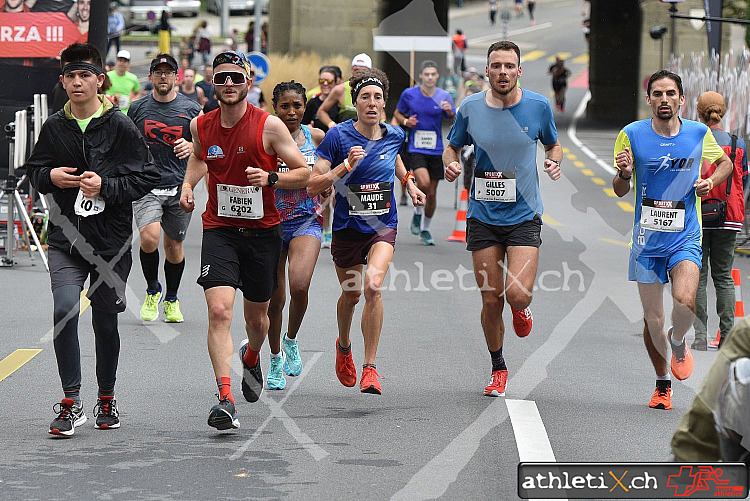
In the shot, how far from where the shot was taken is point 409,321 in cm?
1150

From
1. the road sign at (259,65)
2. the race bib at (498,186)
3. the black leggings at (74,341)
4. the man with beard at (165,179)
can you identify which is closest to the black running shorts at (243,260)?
the black leggings at (74,341)

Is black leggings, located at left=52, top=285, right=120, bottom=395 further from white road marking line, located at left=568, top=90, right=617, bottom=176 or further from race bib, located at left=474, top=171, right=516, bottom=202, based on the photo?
white road marking line, located at left=568, top=90, right=617, bottom=176

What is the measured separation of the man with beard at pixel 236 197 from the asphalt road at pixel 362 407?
1.75 feet

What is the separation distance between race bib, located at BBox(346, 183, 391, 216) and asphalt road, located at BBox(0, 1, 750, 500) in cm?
114

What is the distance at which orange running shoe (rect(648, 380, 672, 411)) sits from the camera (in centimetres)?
817

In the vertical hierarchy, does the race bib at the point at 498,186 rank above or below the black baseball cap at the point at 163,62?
below

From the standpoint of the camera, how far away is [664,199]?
26.6ft

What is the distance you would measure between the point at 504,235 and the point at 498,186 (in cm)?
A: 31

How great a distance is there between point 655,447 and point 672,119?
2.10m

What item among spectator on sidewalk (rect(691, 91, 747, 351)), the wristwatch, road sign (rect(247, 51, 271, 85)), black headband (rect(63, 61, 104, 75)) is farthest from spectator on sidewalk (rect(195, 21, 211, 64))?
the wristwatch

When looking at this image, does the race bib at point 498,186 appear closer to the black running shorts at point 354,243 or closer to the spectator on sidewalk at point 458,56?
the black running shorts at point 354,243

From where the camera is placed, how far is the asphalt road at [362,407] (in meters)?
6.37

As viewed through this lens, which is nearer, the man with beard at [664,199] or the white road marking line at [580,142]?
the man with beard at [664,199]

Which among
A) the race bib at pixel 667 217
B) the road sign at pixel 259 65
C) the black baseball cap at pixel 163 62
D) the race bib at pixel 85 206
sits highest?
the road sign at pixel 259 65
